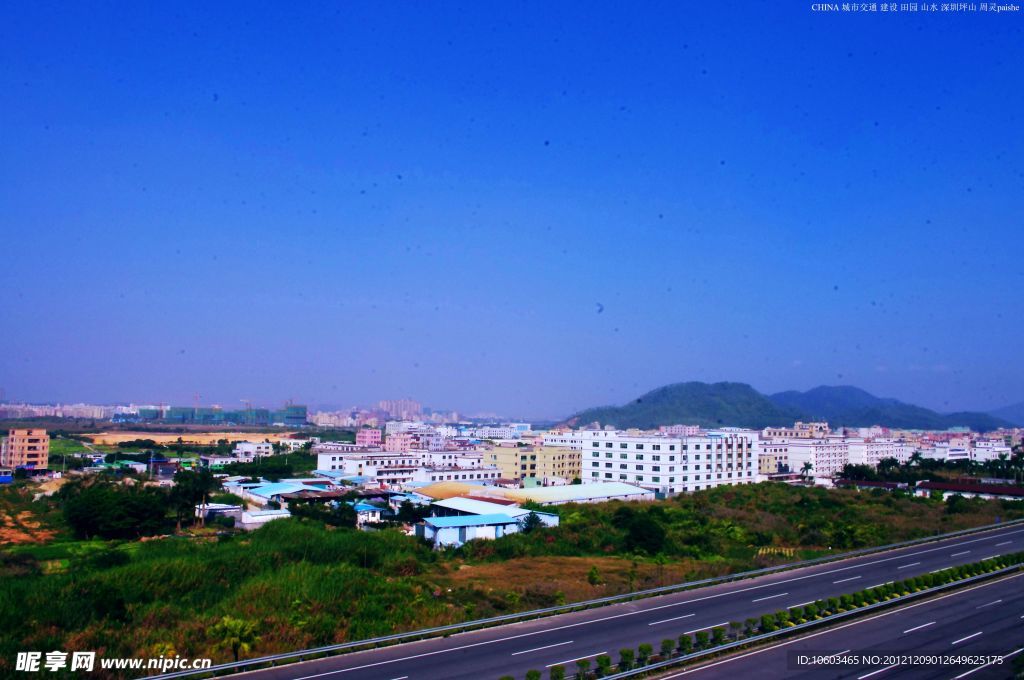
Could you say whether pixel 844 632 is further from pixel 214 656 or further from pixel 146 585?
pixel 146 585

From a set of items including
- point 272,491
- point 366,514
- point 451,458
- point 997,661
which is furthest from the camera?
point 451,458

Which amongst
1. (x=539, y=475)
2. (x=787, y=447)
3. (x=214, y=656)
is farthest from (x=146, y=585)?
(x=787, y=447)

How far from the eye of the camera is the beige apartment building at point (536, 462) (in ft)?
123

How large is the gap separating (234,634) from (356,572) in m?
3.88

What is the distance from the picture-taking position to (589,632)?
9383 mm

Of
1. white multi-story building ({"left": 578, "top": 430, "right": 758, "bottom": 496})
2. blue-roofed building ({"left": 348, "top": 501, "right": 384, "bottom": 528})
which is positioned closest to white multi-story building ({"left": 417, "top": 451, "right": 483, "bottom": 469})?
white multi-story building ({"left": 578, "top": 430, "right": 758, "bottom": 496})

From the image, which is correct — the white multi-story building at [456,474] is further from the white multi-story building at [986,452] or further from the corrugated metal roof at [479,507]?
the white multi-story building at [986,452]

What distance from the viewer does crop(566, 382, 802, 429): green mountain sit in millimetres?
130500

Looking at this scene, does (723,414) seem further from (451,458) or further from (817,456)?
(451,458)

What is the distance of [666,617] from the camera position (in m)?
10.1

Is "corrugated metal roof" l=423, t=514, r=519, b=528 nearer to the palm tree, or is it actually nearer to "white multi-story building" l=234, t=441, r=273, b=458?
the palm tree

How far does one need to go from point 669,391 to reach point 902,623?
15543 centimetres

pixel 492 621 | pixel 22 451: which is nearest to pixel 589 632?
pixel 492 621

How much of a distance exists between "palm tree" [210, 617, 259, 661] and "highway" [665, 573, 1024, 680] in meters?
4.71
